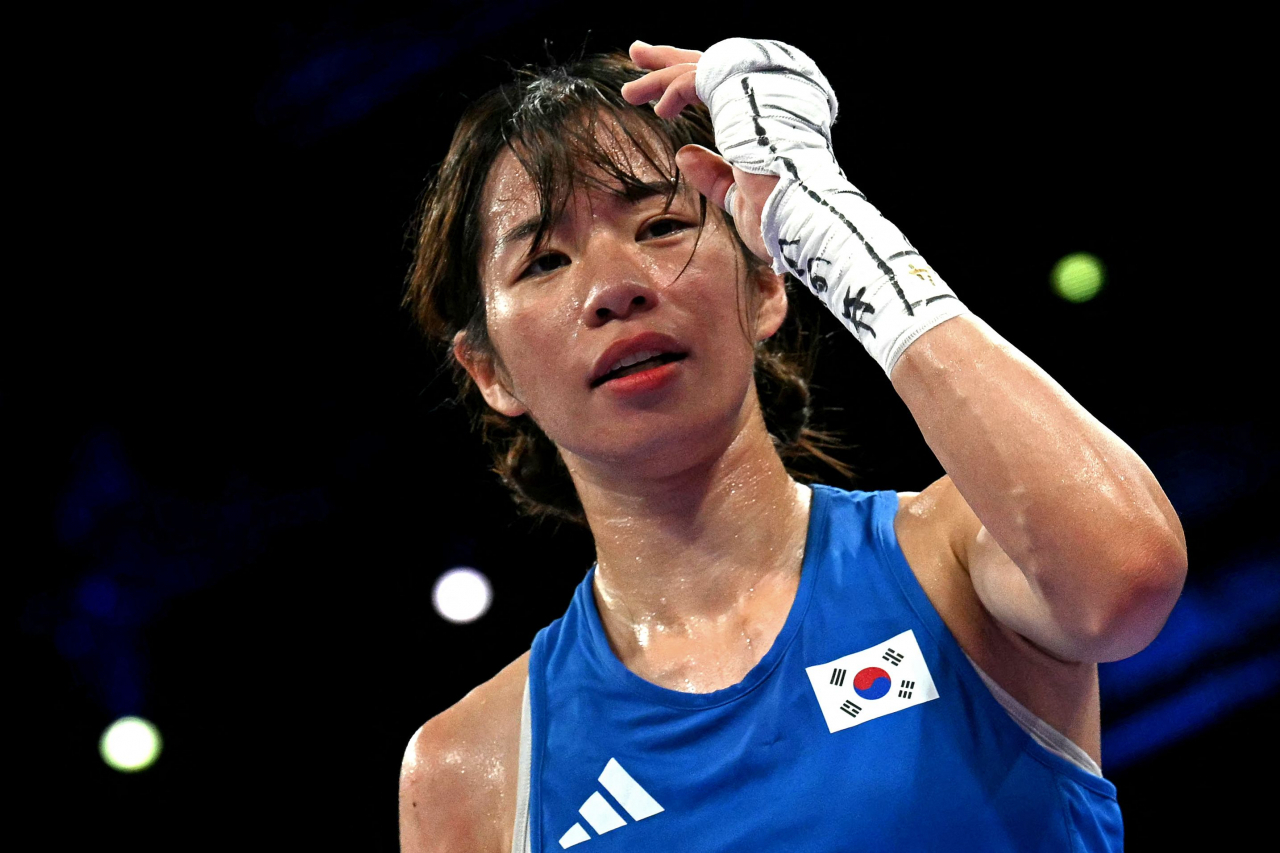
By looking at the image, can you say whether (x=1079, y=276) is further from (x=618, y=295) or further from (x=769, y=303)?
(x=618, y=295)

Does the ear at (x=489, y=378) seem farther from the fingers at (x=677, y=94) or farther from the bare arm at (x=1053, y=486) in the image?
the bare arm at (x=1053, y=486)

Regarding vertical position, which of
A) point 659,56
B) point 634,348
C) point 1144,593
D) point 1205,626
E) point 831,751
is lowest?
point 1205,626

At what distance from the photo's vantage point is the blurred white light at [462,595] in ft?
10.3

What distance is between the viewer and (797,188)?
133 centimetres

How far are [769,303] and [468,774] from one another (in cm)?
87

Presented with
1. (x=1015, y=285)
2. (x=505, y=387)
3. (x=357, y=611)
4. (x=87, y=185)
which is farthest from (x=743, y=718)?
(x=87, y=185)

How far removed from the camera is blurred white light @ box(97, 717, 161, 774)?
9.66 ft

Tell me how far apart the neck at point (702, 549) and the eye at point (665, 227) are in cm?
32

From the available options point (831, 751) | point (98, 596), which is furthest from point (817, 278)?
point (98, 596)

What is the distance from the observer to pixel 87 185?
2762 millimetres

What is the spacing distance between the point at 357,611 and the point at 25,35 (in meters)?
1.61

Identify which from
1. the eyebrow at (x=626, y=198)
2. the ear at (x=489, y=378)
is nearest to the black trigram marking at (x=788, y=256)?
the eyebrow at (x=626, y=198)

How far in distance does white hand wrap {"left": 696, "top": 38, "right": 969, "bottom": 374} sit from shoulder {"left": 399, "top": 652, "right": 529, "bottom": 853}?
82 centimetres

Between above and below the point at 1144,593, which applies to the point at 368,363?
above
